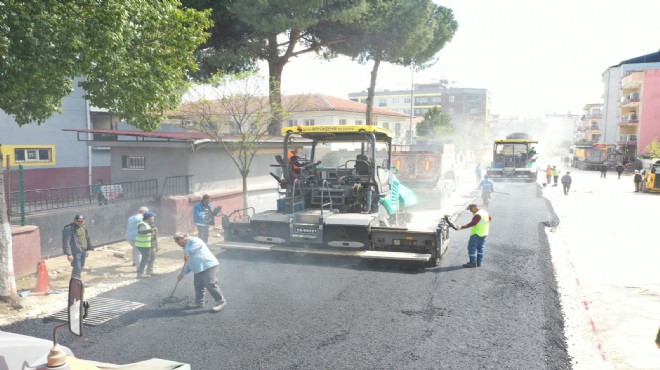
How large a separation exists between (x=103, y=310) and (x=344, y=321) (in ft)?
12.7

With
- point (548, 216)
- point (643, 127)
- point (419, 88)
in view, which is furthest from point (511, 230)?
point (419, 88)

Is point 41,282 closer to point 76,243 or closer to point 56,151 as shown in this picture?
point 76,243

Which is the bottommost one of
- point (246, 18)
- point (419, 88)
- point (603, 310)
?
point (603, 310)

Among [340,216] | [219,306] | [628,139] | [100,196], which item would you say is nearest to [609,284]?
[340,216]

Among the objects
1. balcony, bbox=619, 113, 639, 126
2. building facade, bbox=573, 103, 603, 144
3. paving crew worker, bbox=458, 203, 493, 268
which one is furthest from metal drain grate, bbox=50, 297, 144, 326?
building facade, bbox=573, 103, 603, 144

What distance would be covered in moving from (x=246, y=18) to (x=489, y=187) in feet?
40.5

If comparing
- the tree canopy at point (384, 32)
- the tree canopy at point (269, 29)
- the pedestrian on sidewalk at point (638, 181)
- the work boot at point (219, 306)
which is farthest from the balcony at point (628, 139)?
the work boot at point (219, 306)

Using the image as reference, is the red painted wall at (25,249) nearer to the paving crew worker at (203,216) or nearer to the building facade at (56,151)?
the paving crew worker at (203,216)

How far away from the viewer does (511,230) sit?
1454 cm

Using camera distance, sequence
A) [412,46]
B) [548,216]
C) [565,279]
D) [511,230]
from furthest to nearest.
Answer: [412,46] < [548,216] < [511,230] < [565,279]

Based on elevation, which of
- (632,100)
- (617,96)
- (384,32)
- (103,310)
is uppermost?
(617,96)

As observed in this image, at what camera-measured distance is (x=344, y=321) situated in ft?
23.0

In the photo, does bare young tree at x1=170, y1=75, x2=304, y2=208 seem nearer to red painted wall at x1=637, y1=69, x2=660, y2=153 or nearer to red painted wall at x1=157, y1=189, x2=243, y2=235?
red painted wall at x1=157, y1=189, x2=243, y2=235

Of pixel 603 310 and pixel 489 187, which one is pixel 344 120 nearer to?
pixel 489 187
